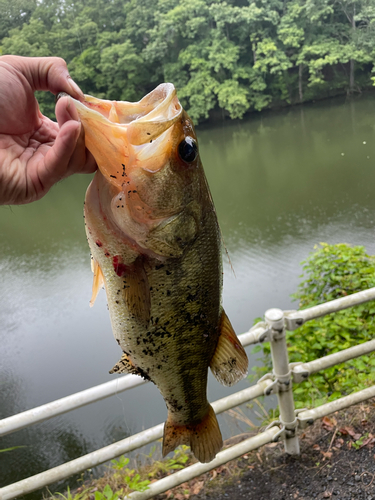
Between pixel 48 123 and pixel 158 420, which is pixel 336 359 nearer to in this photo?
pixel 48 123

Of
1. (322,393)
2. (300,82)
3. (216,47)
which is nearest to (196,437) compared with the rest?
(322,393)

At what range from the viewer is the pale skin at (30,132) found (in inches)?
35.9

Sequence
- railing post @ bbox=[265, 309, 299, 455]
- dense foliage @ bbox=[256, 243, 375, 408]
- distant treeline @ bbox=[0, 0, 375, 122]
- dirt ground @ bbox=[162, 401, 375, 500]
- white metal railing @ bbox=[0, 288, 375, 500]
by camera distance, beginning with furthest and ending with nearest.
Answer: distant treeline @ bbox=[0, 0, 375, 122] < dense foliage @ bbox=[256, 243, 375, 408] < dirt ground @ bbox=[162, 401, 375, 500] < railing post @ bbox=[265, 309, 299, 455] < white metal railing @ bbox=[0, 288, 375, 500]

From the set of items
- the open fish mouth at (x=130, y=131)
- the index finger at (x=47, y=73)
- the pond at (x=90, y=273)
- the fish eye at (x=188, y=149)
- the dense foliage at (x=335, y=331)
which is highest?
the index finger at (x=47, y=73)

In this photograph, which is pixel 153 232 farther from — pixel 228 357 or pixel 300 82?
pixel 300 82

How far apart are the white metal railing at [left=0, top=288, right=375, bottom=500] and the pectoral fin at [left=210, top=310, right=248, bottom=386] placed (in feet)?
3.33

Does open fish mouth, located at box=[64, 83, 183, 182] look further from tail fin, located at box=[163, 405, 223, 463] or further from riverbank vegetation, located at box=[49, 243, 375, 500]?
riverbank vegetation, located at box=[49, 243, 375, 500]

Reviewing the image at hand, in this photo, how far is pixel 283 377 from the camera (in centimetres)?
261

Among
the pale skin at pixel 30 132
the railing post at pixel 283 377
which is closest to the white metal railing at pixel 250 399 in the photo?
the railing post at pixel 283 377

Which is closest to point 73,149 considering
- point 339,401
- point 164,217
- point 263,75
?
point 164,217

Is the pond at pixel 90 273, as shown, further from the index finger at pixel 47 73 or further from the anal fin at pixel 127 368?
the index finger at pixel 47 73

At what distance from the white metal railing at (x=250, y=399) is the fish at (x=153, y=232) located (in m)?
1.12

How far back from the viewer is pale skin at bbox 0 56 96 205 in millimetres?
911

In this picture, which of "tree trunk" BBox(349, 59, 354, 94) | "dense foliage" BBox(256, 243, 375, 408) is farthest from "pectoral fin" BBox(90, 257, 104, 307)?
"tree trunk" BBox(349, 59, 354, 94)
